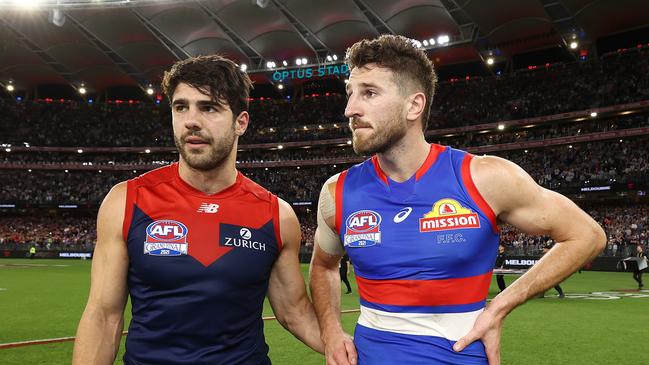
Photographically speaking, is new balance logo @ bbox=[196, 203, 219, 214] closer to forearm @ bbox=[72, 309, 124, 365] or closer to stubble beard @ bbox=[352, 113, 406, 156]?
forearm @ bbox=[72, 309, 124, 365]

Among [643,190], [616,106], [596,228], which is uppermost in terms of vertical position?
[616,106]

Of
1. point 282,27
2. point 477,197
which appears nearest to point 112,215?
point 477,197

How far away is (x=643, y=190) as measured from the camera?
37.6m

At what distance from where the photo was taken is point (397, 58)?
2793mm

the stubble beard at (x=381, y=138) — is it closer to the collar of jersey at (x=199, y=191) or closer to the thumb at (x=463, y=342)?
the collar of jersey at (x=199, y=191)

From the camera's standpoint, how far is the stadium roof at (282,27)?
1660 inches

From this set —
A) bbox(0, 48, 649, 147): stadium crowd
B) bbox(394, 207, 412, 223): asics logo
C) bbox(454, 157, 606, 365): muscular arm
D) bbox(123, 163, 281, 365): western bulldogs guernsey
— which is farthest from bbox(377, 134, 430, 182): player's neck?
bbox(0, 48, 649, 147): stadium crowd

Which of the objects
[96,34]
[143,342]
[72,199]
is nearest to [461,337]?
[143,342]

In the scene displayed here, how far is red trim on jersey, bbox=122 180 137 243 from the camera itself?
2.93 metres

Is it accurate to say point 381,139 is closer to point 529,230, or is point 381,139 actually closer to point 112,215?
point 529,230

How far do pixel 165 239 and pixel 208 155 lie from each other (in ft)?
1.74

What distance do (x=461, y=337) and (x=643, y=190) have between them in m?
41.6

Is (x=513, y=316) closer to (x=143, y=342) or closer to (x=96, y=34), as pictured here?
(x=143, y=342)

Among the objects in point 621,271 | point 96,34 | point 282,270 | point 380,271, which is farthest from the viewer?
point 96,34
